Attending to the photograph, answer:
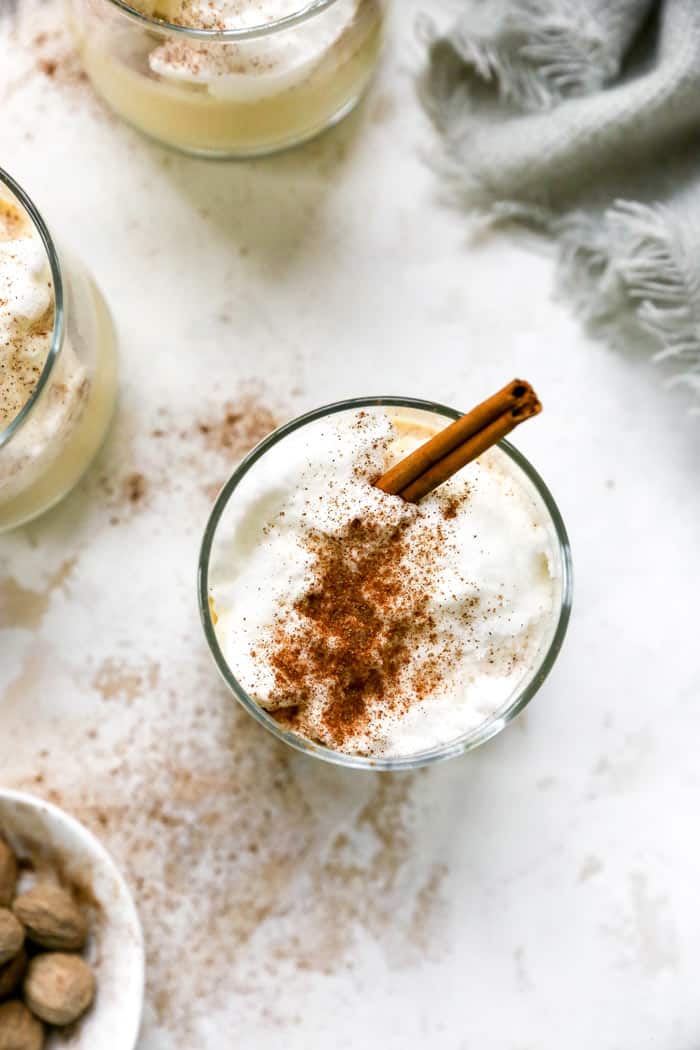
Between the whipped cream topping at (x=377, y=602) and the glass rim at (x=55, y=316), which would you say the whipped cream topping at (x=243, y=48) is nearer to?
the glass rim at (x=55, y=316)

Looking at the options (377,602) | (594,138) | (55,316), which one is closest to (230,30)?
(55,316)

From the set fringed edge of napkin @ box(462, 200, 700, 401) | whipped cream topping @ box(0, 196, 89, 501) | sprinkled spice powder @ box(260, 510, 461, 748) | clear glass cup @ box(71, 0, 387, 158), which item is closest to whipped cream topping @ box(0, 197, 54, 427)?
whipped cream topping @ box(0, 196, 89, 501)

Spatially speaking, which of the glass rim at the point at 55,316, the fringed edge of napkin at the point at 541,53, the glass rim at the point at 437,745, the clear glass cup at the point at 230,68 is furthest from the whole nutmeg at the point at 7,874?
the fringed edge of napkin at the point at 541,53

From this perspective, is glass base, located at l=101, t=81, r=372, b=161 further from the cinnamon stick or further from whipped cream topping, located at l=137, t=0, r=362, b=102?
the cinnamon stick

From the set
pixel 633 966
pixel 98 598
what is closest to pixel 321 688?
pixel 98 598

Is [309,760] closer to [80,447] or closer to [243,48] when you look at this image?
[80,447]

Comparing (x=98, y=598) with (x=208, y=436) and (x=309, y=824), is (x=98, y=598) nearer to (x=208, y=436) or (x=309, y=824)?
(x=208, y=436)
